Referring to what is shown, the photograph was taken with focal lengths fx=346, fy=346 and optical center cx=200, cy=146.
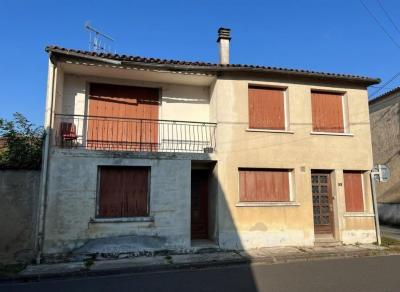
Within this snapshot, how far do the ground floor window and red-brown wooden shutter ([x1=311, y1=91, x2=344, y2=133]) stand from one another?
241 inches

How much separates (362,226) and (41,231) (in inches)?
393

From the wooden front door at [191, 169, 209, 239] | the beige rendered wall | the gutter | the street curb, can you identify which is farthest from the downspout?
the beige rendered wall

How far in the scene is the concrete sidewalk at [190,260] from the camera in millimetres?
8047

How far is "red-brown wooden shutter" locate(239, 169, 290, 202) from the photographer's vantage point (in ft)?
36.2

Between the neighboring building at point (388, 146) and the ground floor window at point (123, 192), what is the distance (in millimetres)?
12197

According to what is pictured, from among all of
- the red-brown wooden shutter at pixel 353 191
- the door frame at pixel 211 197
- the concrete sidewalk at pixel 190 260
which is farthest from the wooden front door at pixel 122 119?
the red-brown wooden shutter at pixel 353 191

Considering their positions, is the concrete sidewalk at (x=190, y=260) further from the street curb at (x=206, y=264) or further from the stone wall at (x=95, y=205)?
the stone wall at (x=95, y=205)

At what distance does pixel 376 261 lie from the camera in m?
9.14

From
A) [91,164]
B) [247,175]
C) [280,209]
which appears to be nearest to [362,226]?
[280,209]

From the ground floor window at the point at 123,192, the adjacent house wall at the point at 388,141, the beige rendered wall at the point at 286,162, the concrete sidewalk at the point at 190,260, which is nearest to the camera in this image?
the concrete sidewalk at the point at 190,260

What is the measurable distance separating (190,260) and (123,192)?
2.81m

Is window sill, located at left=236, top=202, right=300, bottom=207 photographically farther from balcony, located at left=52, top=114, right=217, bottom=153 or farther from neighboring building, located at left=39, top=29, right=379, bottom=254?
balcony, located at left=52, top=114, right=217, bottom=153

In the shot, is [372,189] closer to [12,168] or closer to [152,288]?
[152,288]

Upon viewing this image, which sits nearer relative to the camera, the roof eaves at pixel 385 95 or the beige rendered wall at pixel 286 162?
the beige rendered wall at pixel 286 162
